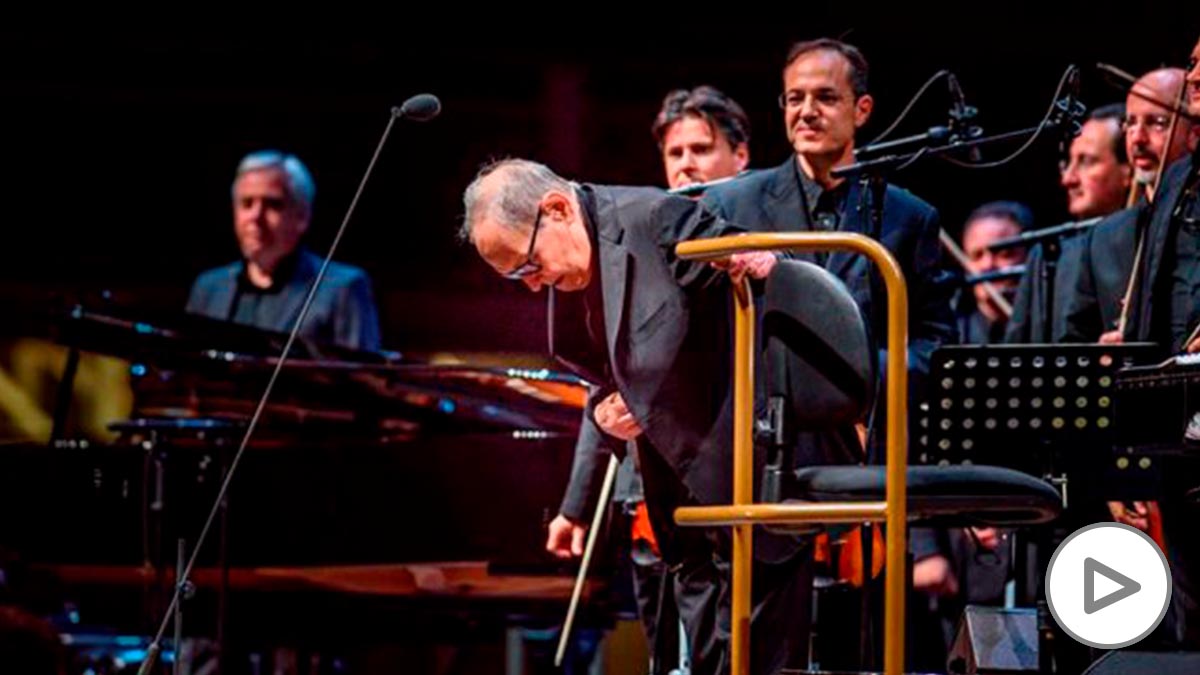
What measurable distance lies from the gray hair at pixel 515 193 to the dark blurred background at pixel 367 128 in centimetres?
442

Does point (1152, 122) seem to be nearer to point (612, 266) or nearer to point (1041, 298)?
point (1041, 298)

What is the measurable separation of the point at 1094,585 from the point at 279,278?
402 centimetres

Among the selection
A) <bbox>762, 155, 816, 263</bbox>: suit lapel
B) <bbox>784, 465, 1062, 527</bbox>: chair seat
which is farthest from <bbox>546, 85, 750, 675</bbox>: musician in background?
<bbox>784, 465, 1062, 527</bbox>: chair seat

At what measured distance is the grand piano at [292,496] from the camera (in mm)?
6406

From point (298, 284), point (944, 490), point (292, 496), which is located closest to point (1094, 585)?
point (944, 490)

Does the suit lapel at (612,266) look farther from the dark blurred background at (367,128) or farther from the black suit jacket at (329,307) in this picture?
the dark blurred background at (367,128)

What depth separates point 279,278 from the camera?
24.4 feet

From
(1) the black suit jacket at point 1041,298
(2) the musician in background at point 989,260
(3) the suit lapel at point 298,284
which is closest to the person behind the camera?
(1) the black suit jacket at point 1041,298

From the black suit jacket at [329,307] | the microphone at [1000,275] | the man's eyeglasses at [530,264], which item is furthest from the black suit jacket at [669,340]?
the black suit jacket at [329,307]

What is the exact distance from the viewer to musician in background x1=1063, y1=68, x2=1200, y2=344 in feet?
18.8

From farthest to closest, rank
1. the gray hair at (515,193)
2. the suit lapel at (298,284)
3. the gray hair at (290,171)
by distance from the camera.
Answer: the gray hair at (290,171) < the suit lapel at (298,284) < the gray hair at (515,193)


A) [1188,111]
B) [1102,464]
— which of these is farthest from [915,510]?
[1188,111]

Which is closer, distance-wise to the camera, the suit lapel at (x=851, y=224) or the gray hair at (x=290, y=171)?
the suit lapel at (x=851, y=224)

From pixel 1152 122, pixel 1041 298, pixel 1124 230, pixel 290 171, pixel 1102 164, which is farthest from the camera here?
pixel 290 171
